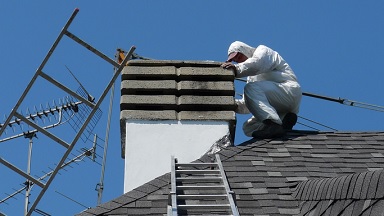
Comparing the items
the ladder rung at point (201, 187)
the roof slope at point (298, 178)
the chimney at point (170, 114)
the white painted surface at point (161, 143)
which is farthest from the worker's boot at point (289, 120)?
the ladder rung at point (201, 187)

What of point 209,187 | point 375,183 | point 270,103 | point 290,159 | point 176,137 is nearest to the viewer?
point 375,183

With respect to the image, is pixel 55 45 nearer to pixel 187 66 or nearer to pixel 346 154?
pixel 187 66

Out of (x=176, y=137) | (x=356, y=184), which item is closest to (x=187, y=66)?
(x=176, y=137)

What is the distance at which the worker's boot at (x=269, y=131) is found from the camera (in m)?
9.16

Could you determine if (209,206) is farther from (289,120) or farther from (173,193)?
(289,120)

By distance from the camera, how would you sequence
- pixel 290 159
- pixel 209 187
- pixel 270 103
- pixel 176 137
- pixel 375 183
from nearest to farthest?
pixel 375 183
pixel 209 187
pixel 290 159
pixel 176 137
pixel 270 103

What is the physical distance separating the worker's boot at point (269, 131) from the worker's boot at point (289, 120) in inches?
13.1

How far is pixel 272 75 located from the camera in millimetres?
9789

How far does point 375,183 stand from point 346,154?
2.71 metres

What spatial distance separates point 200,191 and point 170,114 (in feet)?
6.46

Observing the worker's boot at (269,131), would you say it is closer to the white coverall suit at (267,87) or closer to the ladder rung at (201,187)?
the white coverall suit at (267,87)

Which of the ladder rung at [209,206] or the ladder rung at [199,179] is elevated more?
the ladder rung at [199,179]

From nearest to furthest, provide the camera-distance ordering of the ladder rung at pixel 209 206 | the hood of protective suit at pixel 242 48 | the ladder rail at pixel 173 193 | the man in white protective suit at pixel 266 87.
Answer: the ladder rail at pixel 173 193 → the ladder rung at pixel 209 206 → the man in white protective suit at pixel 266 87 → the hood of protective suit at pixel 242 48

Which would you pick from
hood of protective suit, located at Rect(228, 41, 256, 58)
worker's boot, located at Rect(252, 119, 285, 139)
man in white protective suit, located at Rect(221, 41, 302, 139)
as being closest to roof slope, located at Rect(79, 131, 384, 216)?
worker's boot, located at Rect(252, 119, 285, 139)
